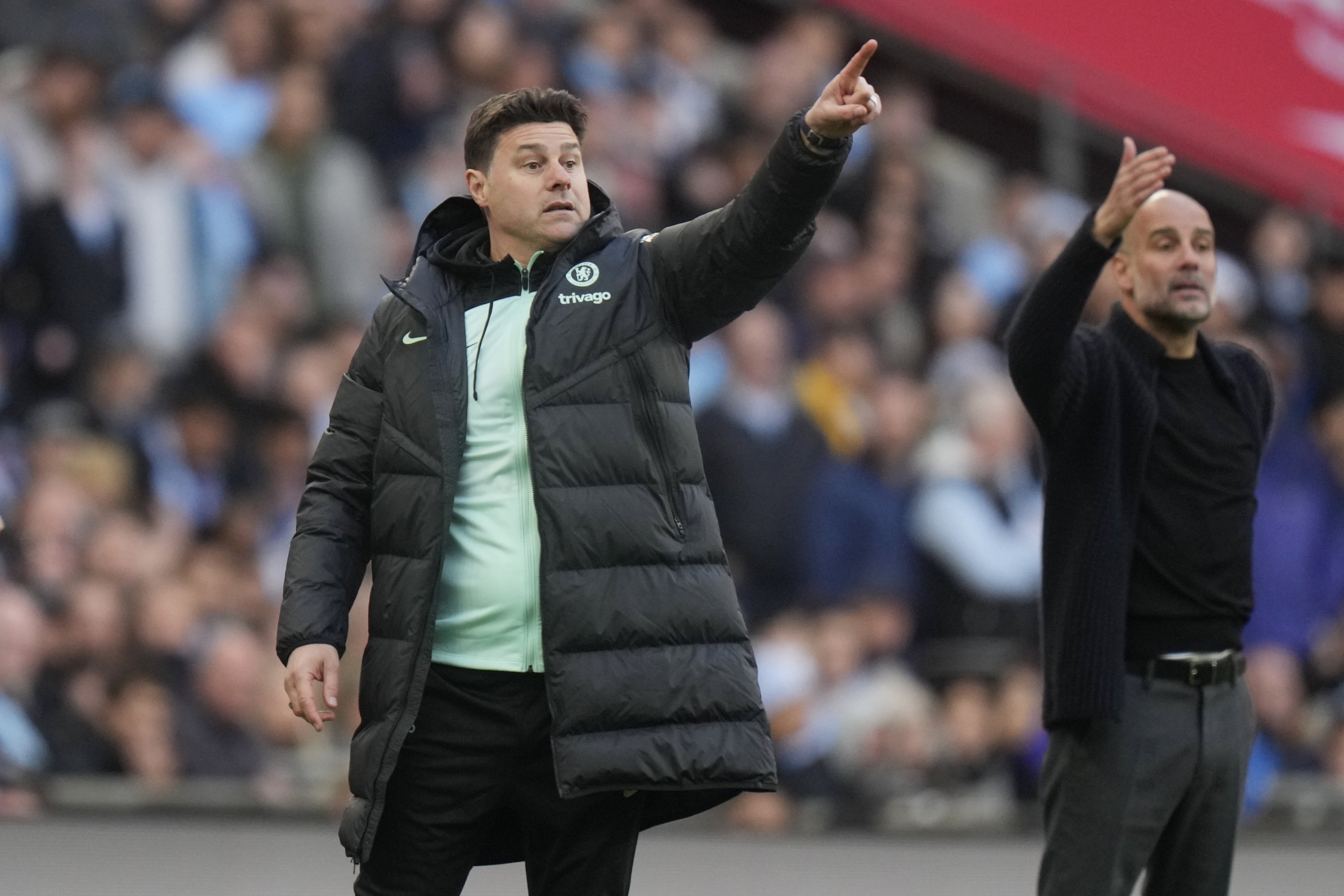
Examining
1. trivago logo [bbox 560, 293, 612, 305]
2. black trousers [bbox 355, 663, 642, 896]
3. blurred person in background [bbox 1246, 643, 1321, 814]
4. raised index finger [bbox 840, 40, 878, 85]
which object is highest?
raised index finger [bbox 840, 40, 878, 85]

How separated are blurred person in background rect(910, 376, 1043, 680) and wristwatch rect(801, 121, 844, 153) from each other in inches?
238

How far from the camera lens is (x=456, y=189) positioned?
9.41m

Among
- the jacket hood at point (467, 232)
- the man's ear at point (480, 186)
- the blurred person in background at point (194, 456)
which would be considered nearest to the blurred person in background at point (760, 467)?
the blurred person in background at point (194, 456)

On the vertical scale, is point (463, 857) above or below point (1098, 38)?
below

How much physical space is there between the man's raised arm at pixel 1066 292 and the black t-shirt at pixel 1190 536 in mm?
282

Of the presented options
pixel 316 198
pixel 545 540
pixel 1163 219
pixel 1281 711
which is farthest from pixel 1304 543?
pixel 545 540

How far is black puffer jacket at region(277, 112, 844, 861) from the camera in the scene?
3.85 m

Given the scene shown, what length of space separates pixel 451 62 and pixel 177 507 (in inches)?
95.1

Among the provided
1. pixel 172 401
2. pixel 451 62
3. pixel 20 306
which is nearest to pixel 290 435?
pixel 172 401

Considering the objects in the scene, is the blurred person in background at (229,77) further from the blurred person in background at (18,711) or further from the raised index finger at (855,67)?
the raised index finger at (855,67)

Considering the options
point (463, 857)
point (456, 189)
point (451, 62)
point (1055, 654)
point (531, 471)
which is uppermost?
point (451, 62)

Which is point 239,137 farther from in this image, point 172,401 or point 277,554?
point 277,554

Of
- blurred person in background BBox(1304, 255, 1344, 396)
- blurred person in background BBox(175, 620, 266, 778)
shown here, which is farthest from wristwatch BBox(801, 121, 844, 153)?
blurred person in background BBox(1304, 255, 1344, 396)

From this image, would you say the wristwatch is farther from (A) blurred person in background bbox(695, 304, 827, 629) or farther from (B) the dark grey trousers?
(A) blurred person in background bbox(695, 304, 827, 629)
